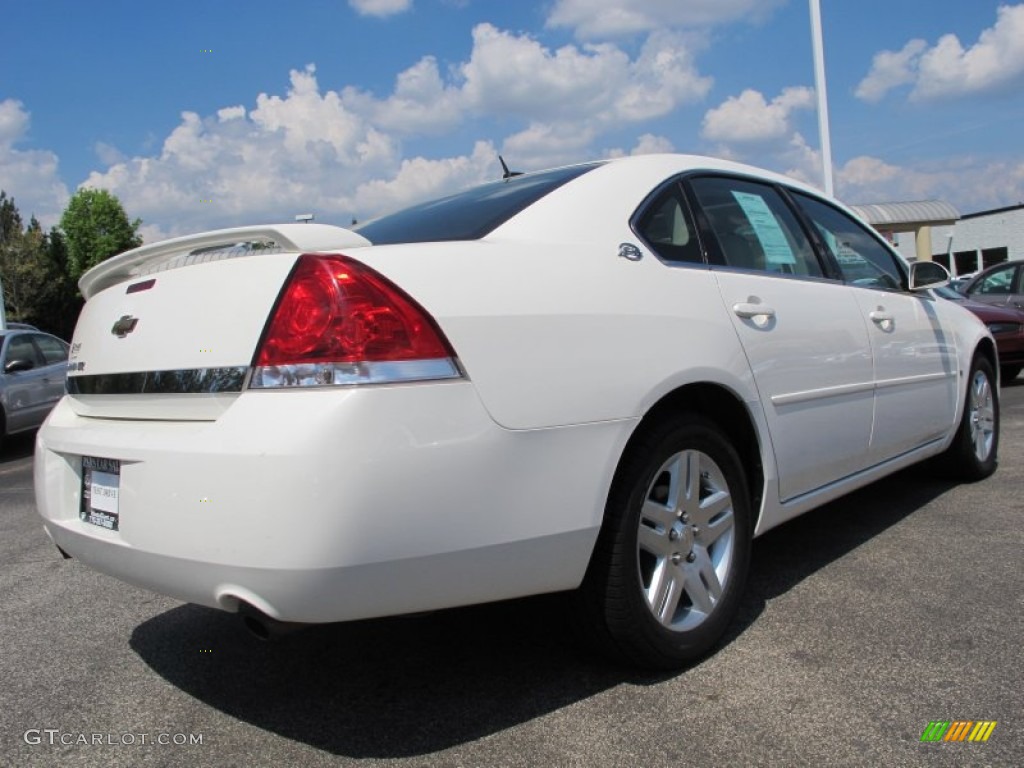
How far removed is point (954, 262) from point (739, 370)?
156 feet

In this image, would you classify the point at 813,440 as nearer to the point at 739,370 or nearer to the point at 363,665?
the point at 739,370

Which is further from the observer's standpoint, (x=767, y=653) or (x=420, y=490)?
(x=767, y=653)

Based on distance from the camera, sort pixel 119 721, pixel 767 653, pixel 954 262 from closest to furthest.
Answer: pixel 119 721
pixel 767 653
pixel 954 262

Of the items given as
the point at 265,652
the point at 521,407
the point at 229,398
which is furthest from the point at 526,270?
the point at 265,652

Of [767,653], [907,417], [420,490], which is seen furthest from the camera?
[907,417]

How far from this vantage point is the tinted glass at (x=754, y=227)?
2994 millimetres

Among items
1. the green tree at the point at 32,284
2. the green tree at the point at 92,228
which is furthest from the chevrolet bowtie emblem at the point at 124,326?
the green tree at the point at 92,228

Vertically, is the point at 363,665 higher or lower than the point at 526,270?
lower

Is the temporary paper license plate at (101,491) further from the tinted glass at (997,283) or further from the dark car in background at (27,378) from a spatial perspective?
the tinted glass at (997,283)

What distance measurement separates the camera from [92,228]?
176 ft

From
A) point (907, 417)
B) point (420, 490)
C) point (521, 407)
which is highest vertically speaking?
point (521, 407)

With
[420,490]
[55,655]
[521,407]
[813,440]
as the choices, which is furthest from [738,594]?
[55,655]

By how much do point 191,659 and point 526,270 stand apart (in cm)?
176

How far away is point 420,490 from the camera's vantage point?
1.89 m
